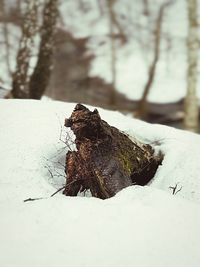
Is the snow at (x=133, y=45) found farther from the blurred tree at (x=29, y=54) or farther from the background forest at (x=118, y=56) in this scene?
the blurred tree at (x=29, y=54)

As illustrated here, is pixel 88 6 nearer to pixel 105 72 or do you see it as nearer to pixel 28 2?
pixel 105 72

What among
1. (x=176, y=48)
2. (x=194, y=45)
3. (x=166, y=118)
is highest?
(x=194, y=45)

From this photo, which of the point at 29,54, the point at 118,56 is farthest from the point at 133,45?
the point at 29,54

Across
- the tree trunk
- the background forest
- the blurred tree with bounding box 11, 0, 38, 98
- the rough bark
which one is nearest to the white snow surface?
the rough bark

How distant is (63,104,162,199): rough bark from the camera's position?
418cm

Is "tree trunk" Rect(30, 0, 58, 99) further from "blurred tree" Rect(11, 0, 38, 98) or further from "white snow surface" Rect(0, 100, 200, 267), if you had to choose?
"white snow surface" Rect(0, 100, 200, 267)

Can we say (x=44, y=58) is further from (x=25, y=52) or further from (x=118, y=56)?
(x=118, y=56)

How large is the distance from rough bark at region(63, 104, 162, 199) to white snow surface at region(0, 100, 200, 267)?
0.27 m

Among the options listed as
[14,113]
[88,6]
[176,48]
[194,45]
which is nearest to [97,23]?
[88,6]

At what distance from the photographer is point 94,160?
4.28m

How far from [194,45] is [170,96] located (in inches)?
425

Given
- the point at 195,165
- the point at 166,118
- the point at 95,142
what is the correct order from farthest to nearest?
1. the point at 166,118
2. the point at 195,165
3. the point at 95,142

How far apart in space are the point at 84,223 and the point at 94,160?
36.2 inches

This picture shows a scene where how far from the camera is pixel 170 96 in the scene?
1938 cm
